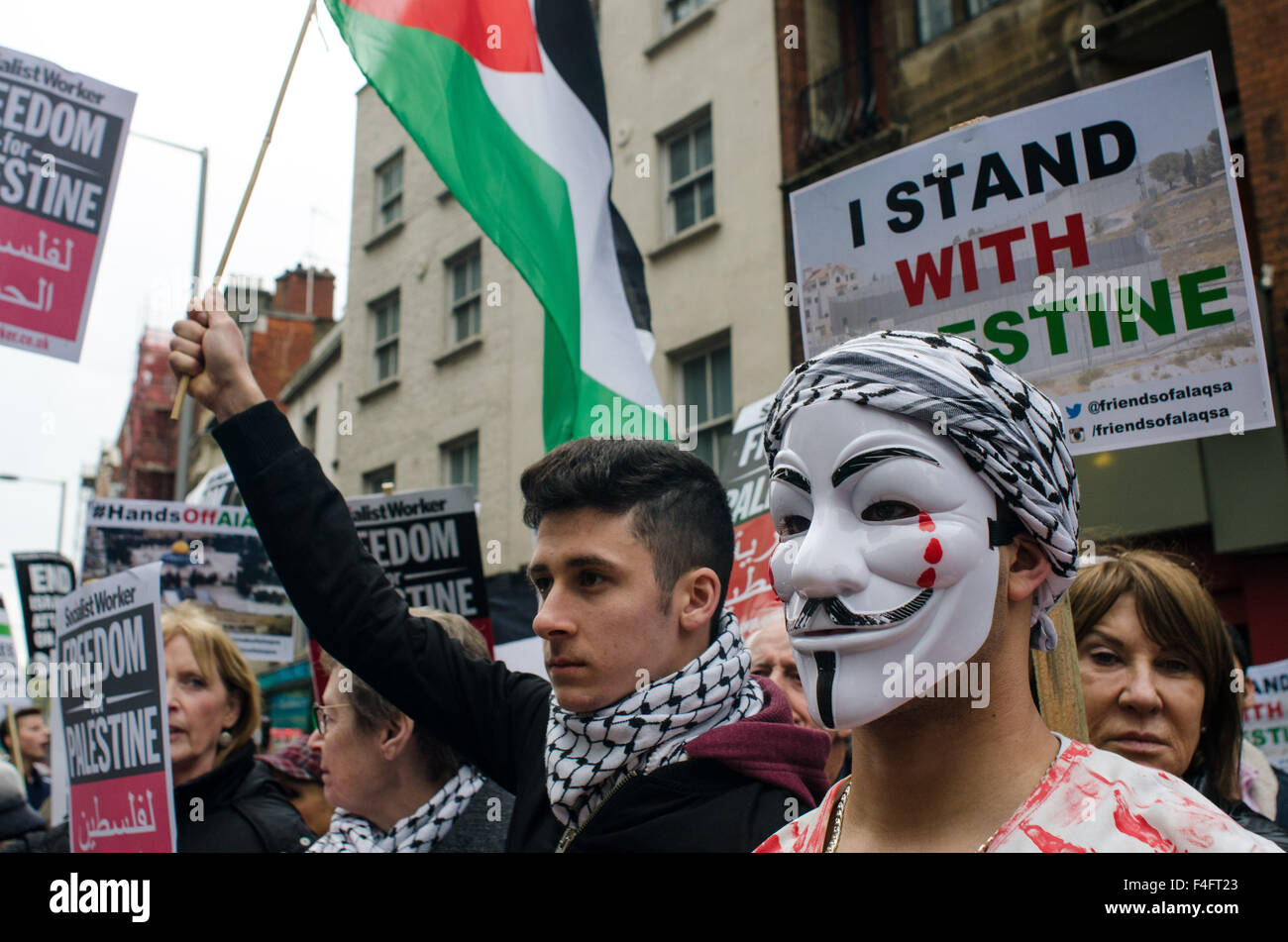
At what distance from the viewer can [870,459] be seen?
1.45m

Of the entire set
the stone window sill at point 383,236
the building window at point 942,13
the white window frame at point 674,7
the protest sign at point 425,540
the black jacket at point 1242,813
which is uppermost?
the white window frame at point 674,7

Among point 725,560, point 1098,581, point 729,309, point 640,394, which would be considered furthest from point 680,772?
point 729,309

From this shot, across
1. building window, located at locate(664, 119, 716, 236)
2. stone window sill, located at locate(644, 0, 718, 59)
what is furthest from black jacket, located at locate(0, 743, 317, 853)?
stone window sill, located at locate(644, 0, 718, 59)

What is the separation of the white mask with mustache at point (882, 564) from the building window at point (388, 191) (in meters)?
18.9

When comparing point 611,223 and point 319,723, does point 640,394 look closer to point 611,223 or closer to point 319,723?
point 611,223

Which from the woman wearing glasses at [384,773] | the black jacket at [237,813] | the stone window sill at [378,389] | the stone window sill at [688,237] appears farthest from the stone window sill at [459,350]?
the woman wearing glasses at [384,773]

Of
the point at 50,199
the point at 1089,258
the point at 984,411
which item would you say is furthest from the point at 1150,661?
the point at 50,199

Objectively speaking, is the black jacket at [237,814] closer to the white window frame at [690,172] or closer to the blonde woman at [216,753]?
the blonde woman at [216,753]

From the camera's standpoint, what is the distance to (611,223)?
4402 millimetres

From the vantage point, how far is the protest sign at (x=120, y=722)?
10.2ft

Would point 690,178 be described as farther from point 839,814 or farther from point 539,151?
point 839,814

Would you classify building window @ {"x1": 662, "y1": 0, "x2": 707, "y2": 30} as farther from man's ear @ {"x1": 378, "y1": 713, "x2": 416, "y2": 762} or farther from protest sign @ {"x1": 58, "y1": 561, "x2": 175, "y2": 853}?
man's ear @ {"x1": 378, "y1": 713, "x2": 416, "y2": 762}

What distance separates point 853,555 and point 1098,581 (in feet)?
4.12

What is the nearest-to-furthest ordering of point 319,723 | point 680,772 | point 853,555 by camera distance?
point 853,555
point 680,772
point 319,723
